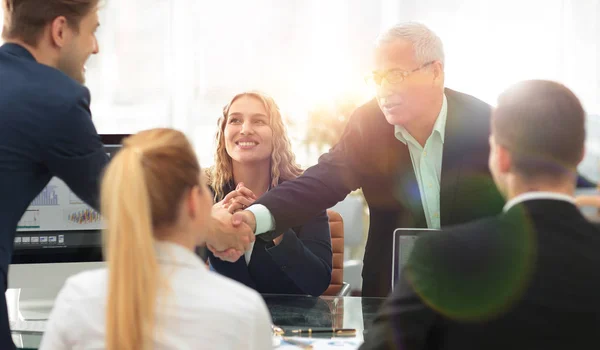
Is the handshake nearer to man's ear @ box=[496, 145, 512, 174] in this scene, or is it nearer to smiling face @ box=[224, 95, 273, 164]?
smiling face @ box=[224, 95, 273, 164]

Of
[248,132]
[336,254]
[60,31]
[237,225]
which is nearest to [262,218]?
[237,225]

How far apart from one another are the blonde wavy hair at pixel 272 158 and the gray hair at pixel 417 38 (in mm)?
679

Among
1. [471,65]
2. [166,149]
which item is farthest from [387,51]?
[471,65]

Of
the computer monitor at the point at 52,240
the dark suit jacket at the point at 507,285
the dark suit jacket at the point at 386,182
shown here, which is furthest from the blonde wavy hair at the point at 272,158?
the dark suit jacket at the point at 507,285

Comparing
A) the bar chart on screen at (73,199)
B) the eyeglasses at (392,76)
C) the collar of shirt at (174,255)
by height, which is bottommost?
the bar chart on screen at (73,199)

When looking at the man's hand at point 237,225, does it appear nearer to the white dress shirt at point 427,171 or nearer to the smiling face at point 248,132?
the white dress shirt at point 427,171

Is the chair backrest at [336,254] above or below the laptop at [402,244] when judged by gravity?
below

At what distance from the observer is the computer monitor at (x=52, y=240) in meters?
2.35

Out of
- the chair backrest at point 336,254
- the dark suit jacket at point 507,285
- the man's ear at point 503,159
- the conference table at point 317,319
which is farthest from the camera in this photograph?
the chair backrest at point 336,254

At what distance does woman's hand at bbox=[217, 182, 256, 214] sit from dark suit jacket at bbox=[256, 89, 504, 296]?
14 centimetres

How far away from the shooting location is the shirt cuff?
7.68 ft

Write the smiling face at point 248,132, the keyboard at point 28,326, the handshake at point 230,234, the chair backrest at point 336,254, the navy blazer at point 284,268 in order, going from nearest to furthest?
the keyboard at point 28,326 → the handshake at point 230,234 → the navy blazer at point 284,268 → the smiling face at point 248,132 → the chair backrest at point 336,254

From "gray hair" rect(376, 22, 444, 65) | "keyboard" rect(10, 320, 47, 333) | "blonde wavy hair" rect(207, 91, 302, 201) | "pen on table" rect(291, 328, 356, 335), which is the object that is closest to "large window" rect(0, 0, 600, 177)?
"blonde wavy hair" rect(207, 91, 302, 201)

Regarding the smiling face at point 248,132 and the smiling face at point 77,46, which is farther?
the smiling face at point 248,132
